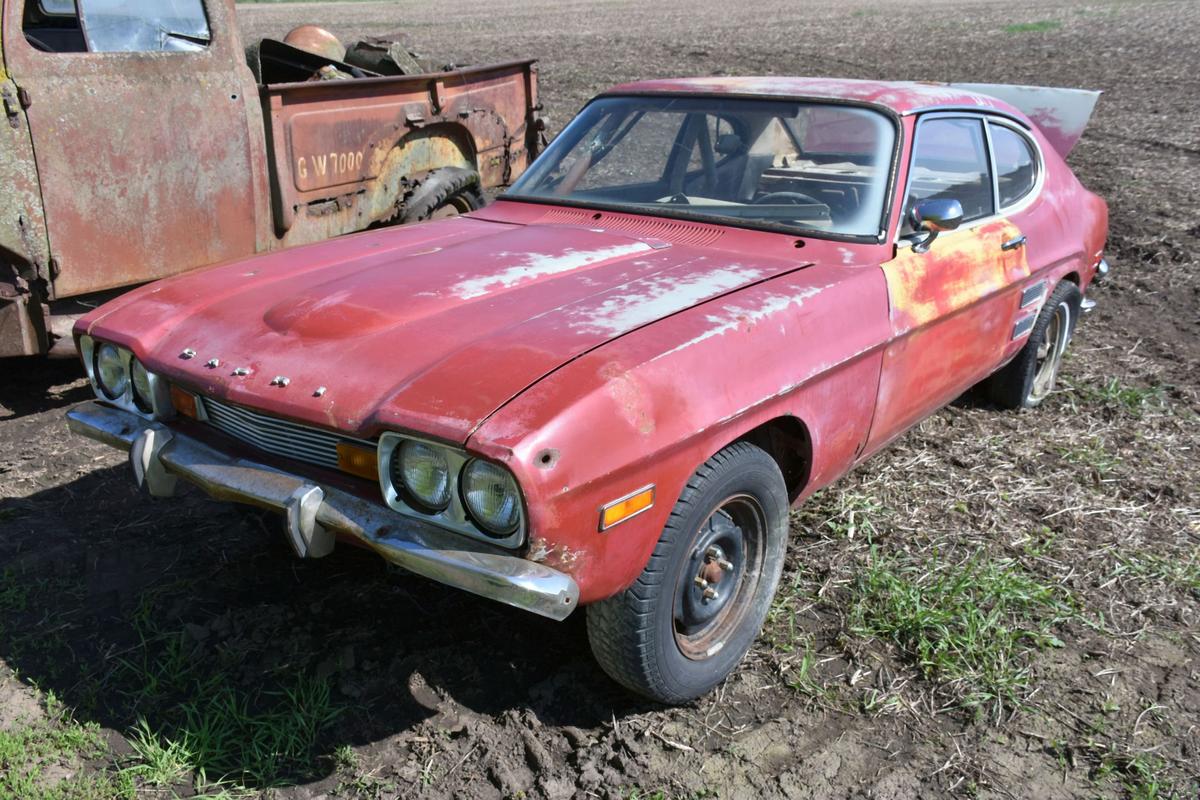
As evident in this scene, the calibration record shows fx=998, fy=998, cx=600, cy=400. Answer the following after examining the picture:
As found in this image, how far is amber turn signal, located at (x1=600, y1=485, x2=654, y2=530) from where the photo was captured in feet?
7.25

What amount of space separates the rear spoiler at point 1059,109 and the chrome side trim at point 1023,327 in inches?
63.1

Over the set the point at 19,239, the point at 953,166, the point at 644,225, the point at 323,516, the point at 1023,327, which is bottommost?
the point at 1023,327

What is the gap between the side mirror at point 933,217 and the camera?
10.3 ft

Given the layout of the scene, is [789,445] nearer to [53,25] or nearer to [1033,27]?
[53,25]

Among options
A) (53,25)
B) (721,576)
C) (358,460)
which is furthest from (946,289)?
(53,25)

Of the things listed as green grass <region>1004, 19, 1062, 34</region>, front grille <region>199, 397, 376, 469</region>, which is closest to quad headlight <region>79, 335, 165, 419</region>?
front grille <region>199, 397, 376, 469</region>

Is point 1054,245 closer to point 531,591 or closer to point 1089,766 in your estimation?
point 1089,766

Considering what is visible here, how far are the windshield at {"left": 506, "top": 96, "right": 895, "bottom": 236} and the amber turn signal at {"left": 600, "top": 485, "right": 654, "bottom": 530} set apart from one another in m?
1.33

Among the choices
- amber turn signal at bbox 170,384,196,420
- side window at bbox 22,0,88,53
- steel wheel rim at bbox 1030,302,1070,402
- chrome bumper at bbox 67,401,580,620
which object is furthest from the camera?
side window at bbox 22,0,88,53

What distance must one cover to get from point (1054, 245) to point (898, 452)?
3.55ft

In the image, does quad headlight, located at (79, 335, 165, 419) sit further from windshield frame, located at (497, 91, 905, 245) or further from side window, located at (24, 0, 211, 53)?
side window, located at (24, 0, 211, 53)

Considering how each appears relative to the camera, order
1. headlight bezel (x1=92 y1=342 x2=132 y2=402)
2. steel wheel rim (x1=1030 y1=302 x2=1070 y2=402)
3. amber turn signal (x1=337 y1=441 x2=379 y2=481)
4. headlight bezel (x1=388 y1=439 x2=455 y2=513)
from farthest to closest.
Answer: steel wheel rim (x1=1030 y1=302 x2=1070 y2=402) < headlight bezel (x1=92 y1=342 x2=132 y2=402) < amber turn signal (x1=337 y1=441 x2=379 y2=481) < headlight bezel (x1=388 y1=439 x2=455 y2=513)

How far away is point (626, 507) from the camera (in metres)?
2.26

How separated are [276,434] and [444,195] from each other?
11.5ft
